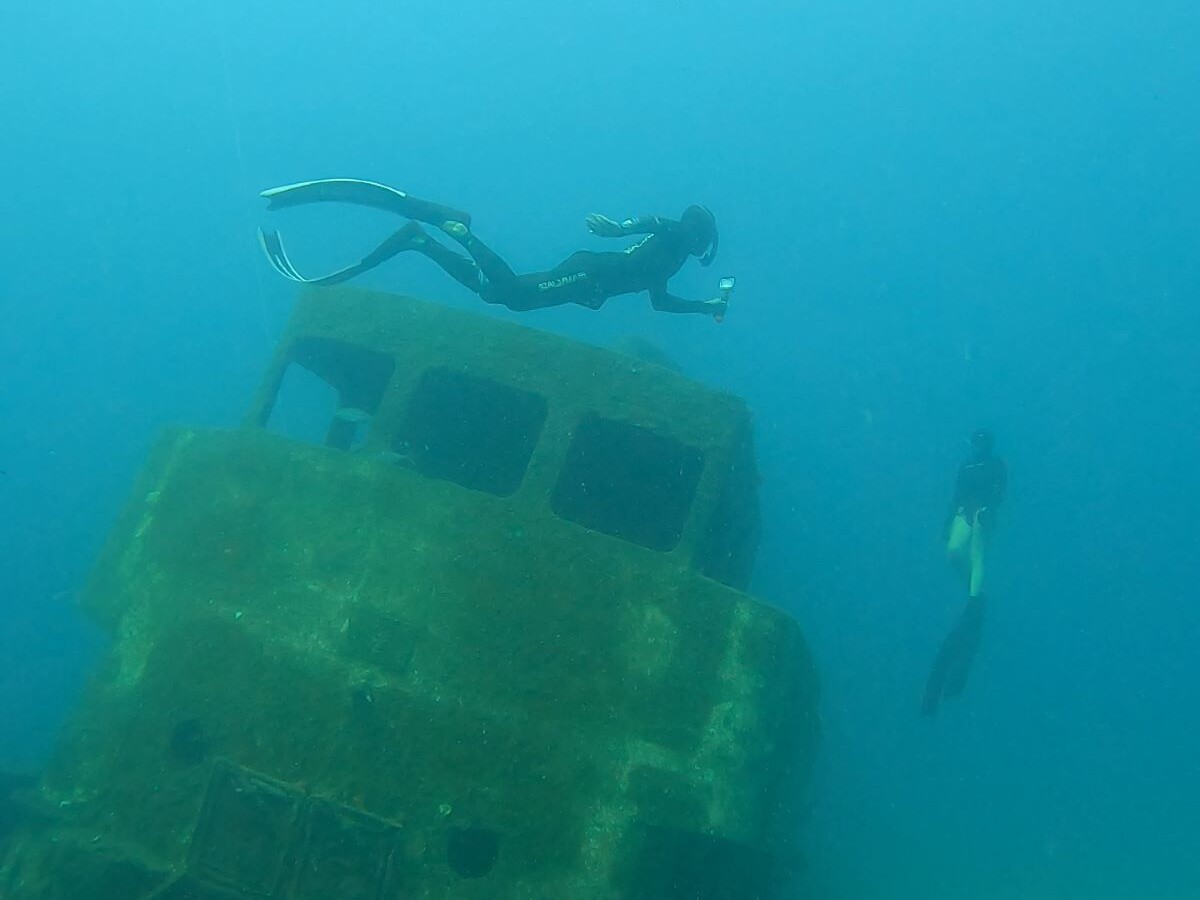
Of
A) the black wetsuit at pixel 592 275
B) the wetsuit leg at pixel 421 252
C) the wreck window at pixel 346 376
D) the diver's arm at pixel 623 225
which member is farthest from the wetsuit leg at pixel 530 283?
the wreck window at pixel 346 376

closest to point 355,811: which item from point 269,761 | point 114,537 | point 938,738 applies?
point 269,761

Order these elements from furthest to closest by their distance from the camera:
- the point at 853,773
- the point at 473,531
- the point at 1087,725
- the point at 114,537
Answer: the point at 1087,725
the point at 853,773
the point at 114,537
the point at 473,531

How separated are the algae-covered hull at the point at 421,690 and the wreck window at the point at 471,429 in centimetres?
30

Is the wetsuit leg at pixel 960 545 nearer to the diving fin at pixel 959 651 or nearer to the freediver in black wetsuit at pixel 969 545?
the freediver in black wetsuit at pixel 969 545

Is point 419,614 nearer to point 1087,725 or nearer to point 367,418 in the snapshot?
point 367,418

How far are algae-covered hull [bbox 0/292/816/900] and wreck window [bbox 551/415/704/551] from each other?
731 millimetres

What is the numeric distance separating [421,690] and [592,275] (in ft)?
12.5

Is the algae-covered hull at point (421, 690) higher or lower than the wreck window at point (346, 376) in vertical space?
lower

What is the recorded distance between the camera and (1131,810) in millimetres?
34875

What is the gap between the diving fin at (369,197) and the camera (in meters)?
5.95

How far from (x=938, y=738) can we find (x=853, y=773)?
980cm

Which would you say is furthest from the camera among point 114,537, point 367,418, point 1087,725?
point 1087,725

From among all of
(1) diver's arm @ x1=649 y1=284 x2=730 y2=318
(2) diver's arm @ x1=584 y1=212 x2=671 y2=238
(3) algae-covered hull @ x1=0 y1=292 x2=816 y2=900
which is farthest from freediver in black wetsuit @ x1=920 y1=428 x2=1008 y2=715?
(2) diver's arm @ x1=584 y1=212 x2=671 y2=238

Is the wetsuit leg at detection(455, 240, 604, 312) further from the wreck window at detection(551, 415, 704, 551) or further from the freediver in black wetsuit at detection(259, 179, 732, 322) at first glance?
the wreck window at detection(551, 415, 704, 551)
